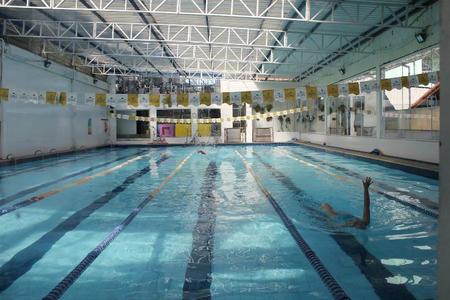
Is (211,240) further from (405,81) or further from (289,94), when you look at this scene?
(289,94)

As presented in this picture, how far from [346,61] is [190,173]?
9537 mm

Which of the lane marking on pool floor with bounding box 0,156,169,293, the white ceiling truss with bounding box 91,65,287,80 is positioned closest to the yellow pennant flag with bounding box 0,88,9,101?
the lane marking on pool floor with bounding box 0,156,169,293

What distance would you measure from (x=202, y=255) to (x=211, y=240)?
0.54m

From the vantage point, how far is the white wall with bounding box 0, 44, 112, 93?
12.7m

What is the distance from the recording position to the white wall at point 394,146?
10445mm

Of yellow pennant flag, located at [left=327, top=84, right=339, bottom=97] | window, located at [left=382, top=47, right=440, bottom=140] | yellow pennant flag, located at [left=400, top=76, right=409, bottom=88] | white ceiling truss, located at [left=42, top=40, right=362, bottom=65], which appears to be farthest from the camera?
white ceiling truss, located at [left=42, top=40, right=362, bottom=65]

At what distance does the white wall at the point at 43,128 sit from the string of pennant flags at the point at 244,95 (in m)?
0.73

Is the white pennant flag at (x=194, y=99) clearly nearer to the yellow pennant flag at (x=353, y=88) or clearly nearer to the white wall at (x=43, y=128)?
the yellow pennant flag at (x=353, y=88)

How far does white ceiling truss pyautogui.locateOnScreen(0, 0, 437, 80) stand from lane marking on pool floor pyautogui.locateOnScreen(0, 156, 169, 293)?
460cm

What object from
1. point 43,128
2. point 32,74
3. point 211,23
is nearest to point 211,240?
point 211,23

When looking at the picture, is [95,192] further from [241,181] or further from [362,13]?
[362,13]

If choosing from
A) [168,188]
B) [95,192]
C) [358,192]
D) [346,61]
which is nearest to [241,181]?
[168,188]

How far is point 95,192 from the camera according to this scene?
7969 mm

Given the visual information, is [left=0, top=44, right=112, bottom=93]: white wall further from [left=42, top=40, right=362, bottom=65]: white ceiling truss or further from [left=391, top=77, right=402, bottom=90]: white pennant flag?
[left=391, top=77, right=402, bottom=90]: white pennant flag
